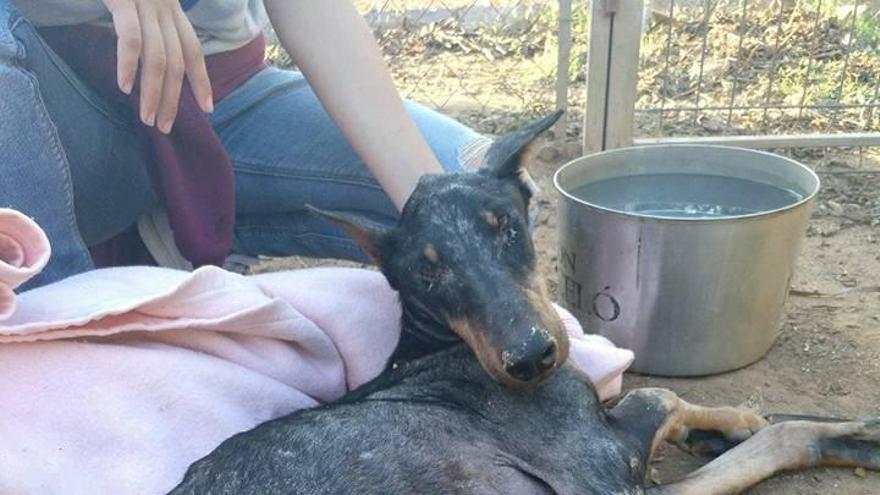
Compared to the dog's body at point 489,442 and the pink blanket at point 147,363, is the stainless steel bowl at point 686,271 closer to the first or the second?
the dog's body at point 489,442

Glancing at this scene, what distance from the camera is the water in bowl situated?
4.07m

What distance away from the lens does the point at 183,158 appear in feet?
11.3

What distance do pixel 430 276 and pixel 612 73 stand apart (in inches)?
98.2

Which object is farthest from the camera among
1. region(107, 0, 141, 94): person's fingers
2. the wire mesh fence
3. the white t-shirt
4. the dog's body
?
the wire mesh fence

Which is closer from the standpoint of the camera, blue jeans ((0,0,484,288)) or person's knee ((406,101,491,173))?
blue jeans ((0,0,484,288))

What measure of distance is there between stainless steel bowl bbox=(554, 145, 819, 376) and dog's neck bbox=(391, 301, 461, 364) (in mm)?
838

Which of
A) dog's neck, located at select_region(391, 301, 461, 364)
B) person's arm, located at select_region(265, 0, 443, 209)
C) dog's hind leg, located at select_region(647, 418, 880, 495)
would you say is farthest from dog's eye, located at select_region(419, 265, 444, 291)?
dog's hind leg, located at select_region(647, 418, 880, 495)

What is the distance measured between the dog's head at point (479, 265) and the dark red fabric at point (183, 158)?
1.99 feet

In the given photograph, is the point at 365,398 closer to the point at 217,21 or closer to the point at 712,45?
the point at 217,21

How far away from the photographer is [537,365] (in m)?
2.67

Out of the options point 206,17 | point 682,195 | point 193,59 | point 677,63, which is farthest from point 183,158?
point 677,63

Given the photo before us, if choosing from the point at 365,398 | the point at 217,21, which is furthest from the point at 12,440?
the point at 217,21

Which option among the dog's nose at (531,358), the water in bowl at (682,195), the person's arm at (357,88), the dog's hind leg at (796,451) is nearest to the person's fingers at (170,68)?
the person's arm at (357,88)

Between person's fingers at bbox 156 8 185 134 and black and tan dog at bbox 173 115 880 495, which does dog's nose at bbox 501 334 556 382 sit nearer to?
black and tan dog at bbox 173 115 880 495
